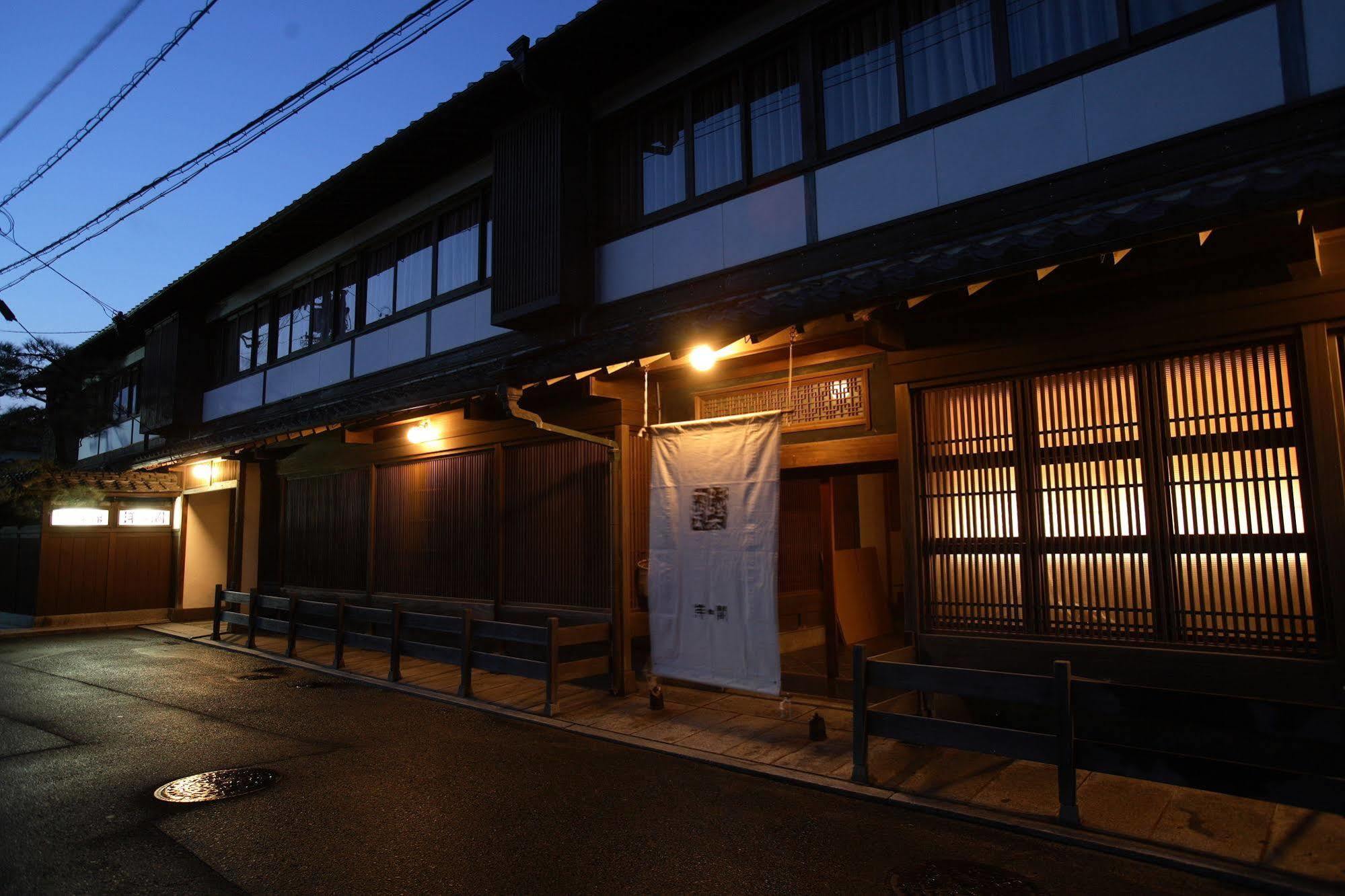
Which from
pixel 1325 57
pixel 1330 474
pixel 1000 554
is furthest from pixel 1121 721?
pixel 1325 57

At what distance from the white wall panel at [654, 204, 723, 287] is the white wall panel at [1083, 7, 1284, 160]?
4.13 meters

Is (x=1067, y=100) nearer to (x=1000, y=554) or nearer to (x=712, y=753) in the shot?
(x=1000, y=554)

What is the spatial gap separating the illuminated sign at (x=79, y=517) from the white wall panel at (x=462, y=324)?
12438mm

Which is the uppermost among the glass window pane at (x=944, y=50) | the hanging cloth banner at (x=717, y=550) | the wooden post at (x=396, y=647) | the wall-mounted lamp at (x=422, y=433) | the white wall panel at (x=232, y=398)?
the glass window pane at (x=944, y=50)

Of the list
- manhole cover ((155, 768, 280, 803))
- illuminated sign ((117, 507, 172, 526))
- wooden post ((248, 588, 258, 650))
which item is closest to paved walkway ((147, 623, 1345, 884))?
manhole cover ((155, 768, 280, 803))

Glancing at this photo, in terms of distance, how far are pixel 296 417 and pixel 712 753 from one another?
10.3 metres

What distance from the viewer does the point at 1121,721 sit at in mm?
6402

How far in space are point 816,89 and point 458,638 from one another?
33.5ft

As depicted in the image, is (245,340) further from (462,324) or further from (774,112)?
(774,112)

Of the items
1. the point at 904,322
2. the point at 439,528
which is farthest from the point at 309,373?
the point at 904,322

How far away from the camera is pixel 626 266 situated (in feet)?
34.5

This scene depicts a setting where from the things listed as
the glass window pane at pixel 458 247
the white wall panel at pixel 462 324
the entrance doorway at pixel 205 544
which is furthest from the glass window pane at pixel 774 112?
the entrance doorway at pixel 205 544

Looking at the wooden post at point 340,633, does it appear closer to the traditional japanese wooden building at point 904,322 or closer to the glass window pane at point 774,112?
the traditional japanese wooden building at point 904,322

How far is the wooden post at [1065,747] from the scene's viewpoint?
5.11 metres
